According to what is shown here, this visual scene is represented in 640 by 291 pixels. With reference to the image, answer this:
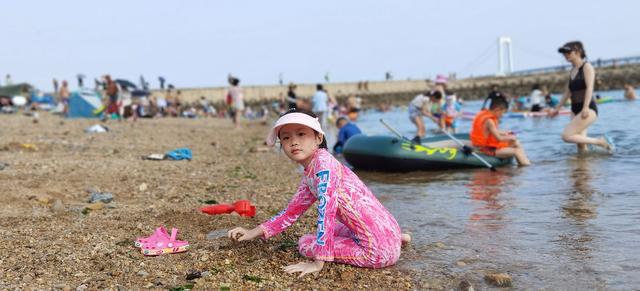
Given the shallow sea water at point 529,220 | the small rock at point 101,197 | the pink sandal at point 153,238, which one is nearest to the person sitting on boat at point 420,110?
the shallow sea water at point 529,220

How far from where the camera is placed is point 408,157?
8469mm

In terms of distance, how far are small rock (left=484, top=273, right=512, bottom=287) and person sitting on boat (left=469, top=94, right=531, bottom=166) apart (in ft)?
18.6

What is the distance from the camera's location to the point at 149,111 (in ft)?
97.2

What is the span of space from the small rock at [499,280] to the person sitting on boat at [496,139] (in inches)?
223

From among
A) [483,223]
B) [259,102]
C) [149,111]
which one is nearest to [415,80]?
[259,102]

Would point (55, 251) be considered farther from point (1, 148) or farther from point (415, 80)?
point (415, 80)

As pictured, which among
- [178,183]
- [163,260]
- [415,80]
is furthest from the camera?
[415,80]

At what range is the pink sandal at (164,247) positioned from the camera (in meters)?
3.73

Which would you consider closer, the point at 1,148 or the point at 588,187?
the point at 588,187

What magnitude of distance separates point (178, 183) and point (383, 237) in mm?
3989

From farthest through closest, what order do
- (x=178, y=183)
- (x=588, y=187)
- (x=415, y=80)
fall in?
1. (x=415, y=80)
2. (x=178, y=183)
3. (x=588, y=187)

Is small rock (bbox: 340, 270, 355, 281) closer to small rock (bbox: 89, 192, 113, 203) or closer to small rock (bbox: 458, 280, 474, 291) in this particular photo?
small rock (bbox: 458, 280, 474, 291)

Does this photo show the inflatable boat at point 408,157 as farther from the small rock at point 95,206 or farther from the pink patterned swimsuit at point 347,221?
the pink patterned swimsuit at point 347,221

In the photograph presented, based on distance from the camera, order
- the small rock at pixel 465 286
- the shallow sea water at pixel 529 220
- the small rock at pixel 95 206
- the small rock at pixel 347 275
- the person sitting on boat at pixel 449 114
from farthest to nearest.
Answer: the person sitting on boat at pixel 449 114 → the small rock at pixel 95 206 → the shallow sea water at pixel 529 220 → the small rock at pixel 347 275 → the small rock at pixel 465 286
